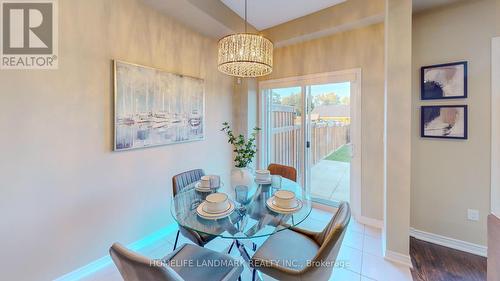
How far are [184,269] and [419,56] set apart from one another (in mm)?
3247

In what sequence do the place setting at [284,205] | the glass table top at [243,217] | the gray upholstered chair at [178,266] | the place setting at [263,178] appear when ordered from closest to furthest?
the gray upholstered chair at [178,266] < the glass table top at [243,217] < the place setting at [284,205] < the place setting at [263,178]

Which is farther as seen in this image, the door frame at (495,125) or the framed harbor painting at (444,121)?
the framed harbor painting at (444,121)

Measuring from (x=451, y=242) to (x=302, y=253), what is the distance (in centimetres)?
206

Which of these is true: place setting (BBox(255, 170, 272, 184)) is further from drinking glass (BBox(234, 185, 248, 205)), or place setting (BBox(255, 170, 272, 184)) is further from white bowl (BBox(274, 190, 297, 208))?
white bowl (BBox(274, 190, 297, 208))

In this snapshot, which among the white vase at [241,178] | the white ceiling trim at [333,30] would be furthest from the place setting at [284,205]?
the white ceiling trim at [333,30]

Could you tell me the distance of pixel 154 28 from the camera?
2432mm

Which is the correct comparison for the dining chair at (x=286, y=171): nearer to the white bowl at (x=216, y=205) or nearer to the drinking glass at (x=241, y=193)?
the drinking glass at (x=241, y=193)

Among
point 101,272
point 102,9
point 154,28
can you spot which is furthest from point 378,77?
A: point 101,272

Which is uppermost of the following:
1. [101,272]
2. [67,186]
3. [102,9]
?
[102,9]

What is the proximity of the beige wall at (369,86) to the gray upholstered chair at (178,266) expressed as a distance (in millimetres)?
2298

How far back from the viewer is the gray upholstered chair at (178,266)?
2.89ft

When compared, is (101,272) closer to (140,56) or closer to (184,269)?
(184,269)

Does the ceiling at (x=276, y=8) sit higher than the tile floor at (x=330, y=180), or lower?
higher

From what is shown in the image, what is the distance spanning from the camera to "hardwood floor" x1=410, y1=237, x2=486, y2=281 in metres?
1.87
